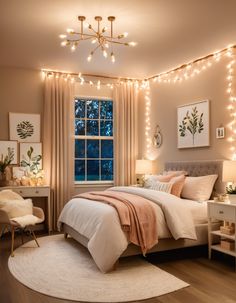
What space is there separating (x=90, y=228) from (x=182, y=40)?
2804mm

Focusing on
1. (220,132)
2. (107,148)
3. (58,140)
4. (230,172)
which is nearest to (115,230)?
(230,172)

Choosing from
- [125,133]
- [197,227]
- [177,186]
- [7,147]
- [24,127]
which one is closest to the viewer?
[197,227]

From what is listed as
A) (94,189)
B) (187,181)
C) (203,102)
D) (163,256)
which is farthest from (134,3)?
(94,189)

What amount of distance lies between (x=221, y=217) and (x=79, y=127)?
366 cm

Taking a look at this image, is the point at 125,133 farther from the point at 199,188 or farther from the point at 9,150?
the point at 199,188

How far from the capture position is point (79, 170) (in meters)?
6.71

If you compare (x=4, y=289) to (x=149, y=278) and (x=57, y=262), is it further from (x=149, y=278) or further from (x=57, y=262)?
(x=149, y=278)

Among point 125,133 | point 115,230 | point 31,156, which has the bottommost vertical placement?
point 115,230

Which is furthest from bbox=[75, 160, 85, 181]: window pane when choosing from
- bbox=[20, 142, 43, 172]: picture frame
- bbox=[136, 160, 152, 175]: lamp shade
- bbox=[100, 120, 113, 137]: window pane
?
bbox=[136, 160, 152, 175]: lamp shade

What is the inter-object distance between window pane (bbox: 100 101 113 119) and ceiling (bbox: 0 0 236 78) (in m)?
1.10

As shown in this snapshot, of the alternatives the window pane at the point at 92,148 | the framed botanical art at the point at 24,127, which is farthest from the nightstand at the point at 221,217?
the framed botanical art at the point at 24,127

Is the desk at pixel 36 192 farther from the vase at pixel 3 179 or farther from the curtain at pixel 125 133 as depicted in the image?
the curtain at pixel 125 133

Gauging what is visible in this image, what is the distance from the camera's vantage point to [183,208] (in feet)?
13.4

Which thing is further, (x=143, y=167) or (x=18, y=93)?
(x=143, y=167)
